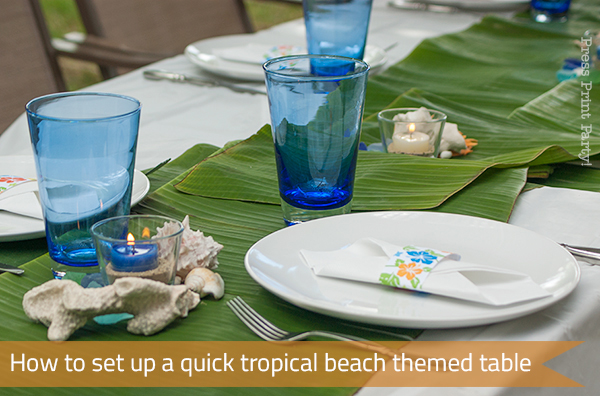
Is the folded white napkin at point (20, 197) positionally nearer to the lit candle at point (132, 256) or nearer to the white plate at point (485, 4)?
the lit candle at point (132, 256)

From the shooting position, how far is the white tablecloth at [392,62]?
39cm

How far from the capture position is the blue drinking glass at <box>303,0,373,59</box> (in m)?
0.88

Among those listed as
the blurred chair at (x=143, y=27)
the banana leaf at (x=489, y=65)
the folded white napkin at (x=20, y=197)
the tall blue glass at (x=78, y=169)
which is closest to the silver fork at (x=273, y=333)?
the tall blue glass at (x=78, y=169)

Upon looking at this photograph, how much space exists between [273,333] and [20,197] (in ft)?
1.03

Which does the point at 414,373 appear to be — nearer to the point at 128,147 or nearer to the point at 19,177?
the point at 128,147

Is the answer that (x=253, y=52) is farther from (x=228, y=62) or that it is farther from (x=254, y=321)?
(x=254, y=321)

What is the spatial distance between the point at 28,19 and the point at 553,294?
59.1 inches

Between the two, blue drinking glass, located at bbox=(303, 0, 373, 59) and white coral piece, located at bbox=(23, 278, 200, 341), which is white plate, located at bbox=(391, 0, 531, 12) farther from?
white coral piece, located at bbox=(23, 278, 200, 341)

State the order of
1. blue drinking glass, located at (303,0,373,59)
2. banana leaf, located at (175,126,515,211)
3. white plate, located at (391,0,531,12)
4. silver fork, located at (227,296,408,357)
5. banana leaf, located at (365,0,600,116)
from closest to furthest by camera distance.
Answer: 1. silver fork, located at (227,296,408,357)
2. banana leaf, located at (175,126,515,211)
3. blue drinking glass, located at (303,0,373,59)
4. banana leaf, located at (365,0,600,116)
5. white plate, located at (391,0,531,12)

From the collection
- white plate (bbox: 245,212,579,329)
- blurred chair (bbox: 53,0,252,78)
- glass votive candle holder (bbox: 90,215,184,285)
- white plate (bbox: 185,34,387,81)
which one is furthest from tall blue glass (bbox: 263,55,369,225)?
blurred chair (bbox: 53,0,252,78)

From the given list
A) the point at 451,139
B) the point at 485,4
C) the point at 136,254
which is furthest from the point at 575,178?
the point at 485,4

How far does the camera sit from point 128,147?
436mm

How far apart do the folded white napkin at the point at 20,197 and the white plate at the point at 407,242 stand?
0.76ft

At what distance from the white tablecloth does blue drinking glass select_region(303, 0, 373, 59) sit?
0.15 meters
